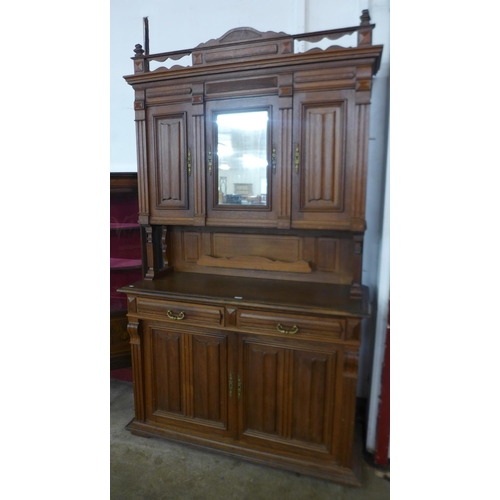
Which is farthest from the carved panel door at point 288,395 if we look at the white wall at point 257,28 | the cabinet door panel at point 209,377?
the white wall at point 257,28

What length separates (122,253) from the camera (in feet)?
7.59

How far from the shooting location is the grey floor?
159cm

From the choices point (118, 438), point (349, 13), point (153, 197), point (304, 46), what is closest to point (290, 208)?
point (153, 197)

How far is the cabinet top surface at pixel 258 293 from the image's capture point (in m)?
1.53

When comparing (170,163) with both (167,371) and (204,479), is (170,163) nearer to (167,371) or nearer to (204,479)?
(167,371)

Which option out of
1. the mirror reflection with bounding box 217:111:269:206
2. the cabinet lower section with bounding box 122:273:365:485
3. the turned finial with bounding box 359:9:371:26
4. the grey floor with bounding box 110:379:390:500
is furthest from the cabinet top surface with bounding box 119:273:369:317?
the turned finial with bounding box 359:9:371:26

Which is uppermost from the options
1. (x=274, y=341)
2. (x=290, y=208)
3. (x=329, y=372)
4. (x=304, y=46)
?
(x=304, y=46)

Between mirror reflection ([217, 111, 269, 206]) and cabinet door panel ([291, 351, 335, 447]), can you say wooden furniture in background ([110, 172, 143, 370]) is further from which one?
cabinet door panel ([291, 351, 335, 447])

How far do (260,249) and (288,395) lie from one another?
31.8 inches

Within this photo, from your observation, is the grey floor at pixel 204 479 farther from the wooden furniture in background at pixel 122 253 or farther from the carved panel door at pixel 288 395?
the wooden furniture in background at pixel 122 253

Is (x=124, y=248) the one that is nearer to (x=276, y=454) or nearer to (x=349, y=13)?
(x=276, y=454)

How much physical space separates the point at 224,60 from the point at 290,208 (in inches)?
32.6

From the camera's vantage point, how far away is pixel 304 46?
6.48ft

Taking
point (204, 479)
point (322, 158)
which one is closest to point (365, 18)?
point (322, 158)
